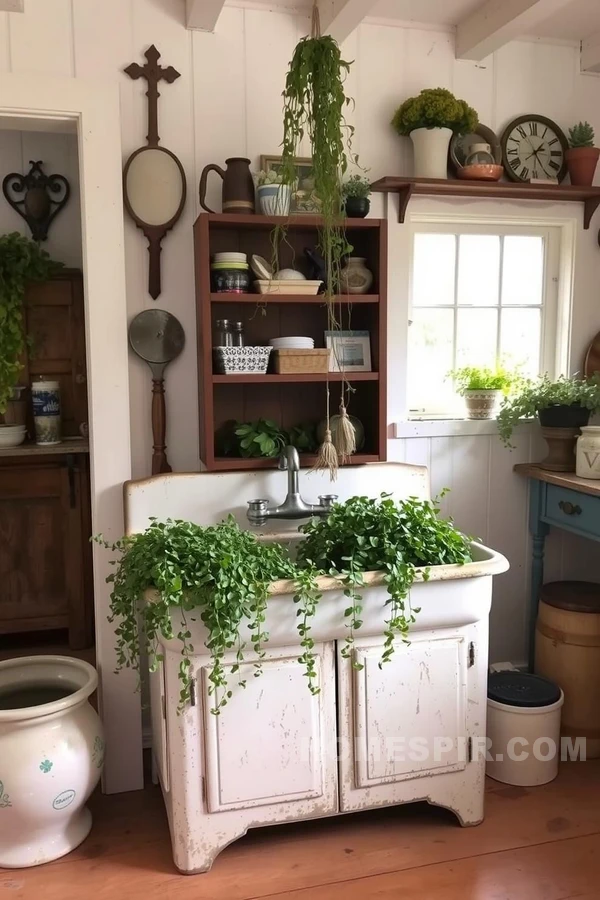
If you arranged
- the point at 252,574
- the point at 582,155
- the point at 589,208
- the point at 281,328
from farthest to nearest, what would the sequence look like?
the point at 589,208 < the point at 582,155 < the point at 281,328 < the point at 252,574

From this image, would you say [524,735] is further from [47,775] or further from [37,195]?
[37,195]

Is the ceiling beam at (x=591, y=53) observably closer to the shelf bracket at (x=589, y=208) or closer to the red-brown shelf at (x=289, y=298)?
the shelf bracket at (x=589, y=208)

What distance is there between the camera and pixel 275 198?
2268 mm

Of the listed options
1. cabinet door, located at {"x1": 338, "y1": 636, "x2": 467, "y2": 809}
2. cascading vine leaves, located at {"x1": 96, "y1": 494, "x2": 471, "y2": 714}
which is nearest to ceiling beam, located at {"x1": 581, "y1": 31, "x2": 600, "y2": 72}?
cascading vine leaves, located at {"x1": 96, "y1": 494, "x2": 471, "y2": 714}

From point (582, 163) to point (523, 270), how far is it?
15.8 inches

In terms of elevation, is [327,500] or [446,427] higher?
[446,427]

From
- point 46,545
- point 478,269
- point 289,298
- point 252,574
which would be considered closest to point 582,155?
point 478,269

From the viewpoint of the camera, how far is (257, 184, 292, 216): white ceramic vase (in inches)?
89.0

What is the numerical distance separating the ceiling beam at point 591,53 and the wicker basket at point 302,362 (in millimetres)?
1404

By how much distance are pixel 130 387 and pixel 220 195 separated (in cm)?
66

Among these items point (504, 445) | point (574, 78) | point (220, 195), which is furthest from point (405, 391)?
point (574, 78)

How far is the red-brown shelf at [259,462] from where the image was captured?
7.70 feet

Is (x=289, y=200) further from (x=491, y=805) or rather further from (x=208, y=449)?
(x=491, y=805)

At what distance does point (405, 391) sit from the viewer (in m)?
2.68
